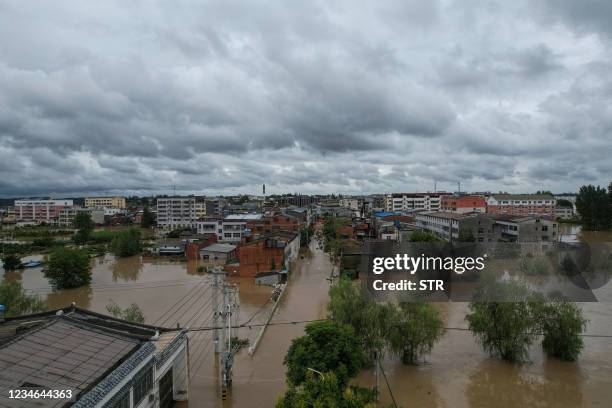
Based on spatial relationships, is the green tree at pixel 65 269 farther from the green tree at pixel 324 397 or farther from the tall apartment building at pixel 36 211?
the tall apartment building at pixel 36 211

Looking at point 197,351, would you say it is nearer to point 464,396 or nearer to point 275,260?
point 464,396

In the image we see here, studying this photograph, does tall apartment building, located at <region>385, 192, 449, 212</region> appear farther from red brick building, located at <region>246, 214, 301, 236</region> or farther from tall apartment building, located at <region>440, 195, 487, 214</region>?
red brick building, located at <region>246, 214, 301, 236</region>

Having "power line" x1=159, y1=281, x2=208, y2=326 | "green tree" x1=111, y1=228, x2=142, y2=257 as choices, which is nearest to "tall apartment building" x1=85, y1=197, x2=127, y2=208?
"green tree" x1=111, y1=228, x2=142, y2=257

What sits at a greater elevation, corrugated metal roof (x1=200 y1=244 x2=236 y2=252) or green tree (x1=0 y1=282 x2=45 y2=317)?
green tree (x1=0 y1=282 x2=45 y2=317)

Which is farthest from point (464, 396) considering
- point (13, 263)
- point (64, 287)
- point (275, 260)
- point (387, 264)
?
point (13, 263)

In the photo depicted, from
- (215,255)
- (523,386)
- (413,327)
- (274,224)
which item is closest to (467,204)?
(274,224)
